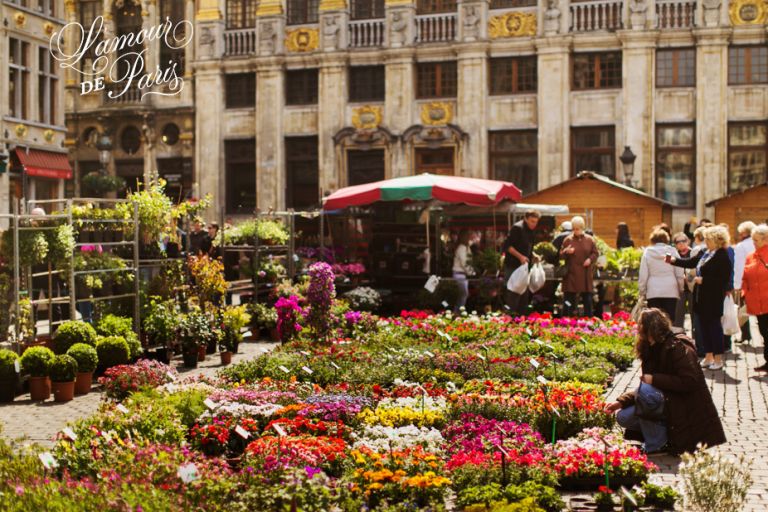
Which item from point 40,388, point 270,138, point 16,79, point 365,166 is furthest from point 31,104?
point 40,388

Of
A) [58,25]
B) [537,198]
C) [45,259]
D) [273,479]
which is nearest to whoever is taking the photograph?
[273,479]

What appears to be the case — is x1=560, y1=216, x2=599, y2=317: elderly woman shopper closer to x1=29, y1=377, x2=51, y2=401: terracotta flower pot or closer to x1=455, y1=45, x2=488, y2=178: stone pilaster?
x1=29, y1=377, x2=51, y2=401: terracotta flower pot

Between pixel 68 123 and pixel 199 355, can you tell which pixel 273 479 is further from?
pixel 68 123

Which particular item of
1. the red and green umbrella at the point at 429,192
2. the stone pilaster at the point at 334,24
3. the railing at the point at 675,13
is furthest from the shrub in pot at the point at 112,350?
the stone pilaster at the point at 334,24

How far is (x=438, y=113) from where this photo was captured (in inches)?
1427

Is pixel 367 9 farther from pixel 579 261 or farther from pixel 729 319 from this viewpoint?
pixel 729 319

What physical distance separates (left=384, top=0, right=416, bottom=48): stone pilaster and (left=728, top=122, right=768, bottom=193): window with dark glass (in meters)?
10.6

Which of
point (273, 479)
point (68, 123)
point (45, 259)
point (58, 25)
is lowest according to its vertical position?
point (273, 479)

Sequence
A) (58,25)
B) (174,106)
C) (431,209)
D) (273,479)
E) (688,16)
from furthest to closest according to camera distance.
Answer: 1. (174,106)
2. (58,25)
3. (688,16)
4. (431,209)
5. (273,479)

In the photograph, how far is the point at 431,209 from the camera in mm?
24297

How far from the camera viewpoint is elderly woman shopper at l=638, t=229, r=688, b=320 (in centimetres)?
1595

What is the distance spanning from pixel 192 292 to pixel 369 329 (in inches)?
113

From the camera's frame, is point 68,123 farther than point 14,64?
Yes

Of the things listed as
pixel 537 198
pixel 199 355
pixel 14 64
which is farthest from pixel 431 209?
pixel 14 64
